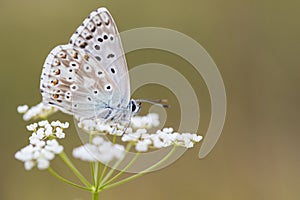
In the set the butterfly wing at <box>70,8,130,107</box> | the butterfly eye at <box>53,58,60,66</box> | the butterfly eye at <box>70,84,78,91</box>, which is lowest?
the butterfly eye at <box>70,84,78,91</box>

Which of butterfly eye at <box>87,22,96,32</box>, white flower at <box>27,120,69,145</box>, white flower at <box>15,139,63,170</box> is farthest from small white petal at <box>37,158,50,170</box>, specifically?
butterfly eye at <box>87,22,96,32</box>

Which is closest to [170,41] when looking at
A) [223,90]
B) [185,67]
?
[185,67]

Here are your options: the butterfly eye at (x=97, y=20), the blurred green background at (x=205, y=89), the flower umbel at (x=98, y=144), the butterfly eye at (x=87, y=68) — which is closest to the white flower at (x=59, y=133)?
the flower umbel at (x=98, y=144)

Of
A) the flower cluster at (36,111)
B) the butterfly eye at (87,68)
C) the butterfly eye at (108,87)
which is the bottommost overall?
the flower cluster at (36,111)

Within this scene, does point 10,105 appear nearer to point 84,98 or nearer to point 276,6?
point 84,98

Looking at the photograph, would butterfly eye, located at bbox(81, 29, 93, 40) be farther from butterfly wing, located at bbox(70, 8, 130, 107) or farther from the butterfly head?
the butterfly head

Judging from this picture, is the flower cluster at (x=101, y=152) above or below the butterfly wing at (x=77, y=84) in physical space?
below

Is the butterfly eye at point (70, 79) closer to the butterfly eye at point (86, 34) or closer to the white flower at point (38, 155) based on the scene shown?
the butterfly eye at point (86, 34)

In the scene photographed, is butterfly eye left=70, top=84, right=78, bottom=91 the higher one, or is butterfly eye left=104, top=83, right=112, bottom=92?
butterfly eye left=104, top=83, right=112, bottom=92

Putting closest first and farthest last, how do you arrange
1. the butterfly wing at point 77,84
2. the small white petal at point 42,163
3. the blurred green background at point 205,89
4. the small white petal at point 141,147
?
the small white petal at point 42,163 → the small white petal at point 141,147 → the butterfly wing at point 77,84 → the blurred green background at point 205,89
